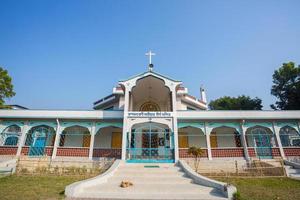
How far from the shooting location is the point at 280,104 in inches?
958

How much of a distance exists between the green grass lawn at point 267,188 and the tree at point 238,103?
23.9 meters

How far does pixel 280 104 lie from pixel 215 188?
23.9m

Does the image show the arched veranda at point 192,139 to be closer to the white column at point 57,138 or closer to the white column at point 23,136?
the white column at point 57,138

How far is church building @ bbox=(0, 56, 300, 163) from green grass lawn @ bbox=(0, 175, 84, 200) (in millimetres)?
4625

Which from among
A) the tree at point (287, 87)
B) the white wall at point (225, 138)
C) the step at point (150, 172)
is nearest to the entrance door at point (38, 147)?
the step at point (150, 172)

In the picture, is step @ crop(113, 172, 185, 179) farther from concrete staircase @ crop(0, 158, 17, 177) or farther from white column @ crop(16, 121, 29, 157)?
white column @ crop(16, 121, 29, 157)

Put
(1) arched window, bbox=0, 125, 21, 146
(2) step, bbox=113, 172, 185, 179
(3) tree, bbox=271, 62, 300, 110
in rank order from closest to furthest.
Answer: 1. (2) step, bbox=113, 172, 185, 179
2. (1) arched window, bbox=0, 125, 21, 146
3. (3) tree, bbox=271, 62, 300, 110

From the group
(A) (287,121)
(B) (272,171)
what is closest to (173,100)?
(B) (272,171)

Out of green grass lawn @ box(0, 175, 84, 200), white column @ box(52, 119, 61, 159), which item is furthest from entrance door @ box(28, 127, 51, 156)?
green grass lawn @ box(0, 175, 84, 200)

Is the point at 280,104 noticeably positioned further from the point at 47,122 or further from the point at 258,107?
the point at 47,122

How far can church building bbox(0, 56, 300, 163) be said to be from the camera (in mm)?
13266

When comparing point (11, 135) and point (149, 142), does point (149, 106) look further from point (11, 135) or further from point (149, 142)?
point (11, 135)

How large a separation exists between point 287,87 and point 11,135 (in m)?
32.5

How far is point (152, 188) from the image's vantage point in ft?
22.9
